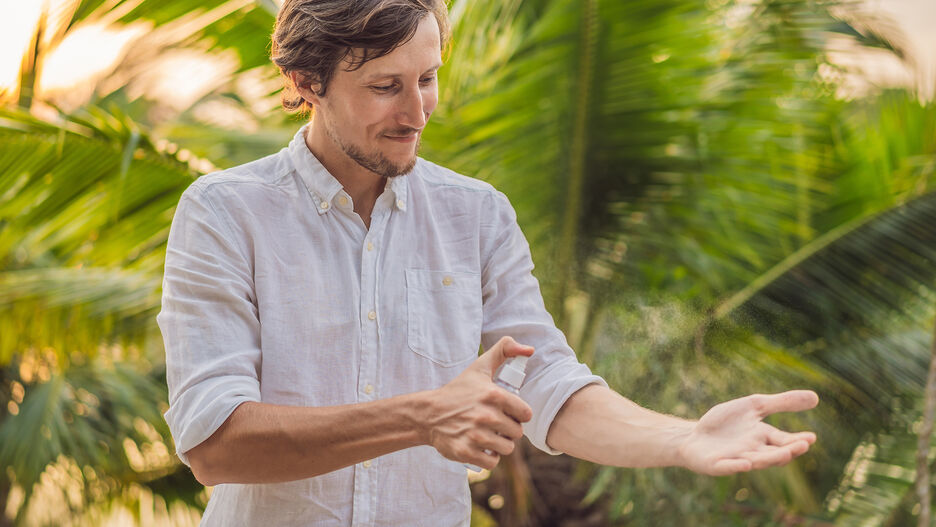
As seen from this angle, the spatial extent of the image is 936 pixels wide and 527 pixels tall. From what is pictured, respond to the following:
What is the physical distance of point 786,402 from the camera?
1.06 meters

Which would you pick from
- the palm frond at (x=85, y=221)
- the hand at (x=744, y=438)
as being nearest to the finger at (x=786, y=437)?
the hand at (x=744, y=438)

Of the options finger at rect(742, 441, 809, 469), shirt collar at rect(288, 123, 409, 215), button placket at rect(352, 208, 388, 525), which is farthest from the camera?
shirt collar at rect(288, 123, 409, 215)

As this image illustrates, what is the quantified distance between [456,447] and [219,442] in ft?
0.96

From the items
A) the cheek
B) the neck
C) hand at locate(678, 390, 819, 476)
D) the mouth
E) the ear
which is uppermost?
the ear

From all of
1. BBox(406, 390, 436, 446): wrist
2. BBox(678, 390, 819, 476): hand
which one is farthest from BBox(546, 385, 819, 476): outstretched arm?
BBox(406, 390, 436, 446): wrist

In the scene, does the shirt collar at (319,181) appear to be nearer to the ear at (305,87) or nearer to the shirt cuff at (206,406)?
the ear at (305,87)

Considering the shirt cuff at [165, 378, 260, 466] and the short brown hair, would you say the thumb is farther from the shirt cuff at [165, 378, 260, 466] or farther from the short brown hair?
the short brown hair

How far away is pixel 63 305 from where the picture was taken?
102 inches

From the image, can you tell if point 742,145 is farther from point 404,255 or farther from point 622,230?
point 404,255

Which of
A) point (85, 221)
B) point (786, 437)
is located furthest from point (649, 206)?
point (786, 437)

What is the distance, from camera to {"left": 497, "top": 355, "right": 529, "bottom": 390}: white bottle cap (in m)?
1.08

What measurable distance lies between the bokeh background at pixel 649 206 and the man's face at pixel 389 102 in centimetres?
109

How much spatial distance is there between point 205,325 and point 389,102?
1.27ft

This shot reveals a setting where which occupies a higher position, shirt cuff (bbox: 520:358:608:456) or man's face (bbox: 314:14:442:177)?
man's face (bbox: 314:14:442:177)
